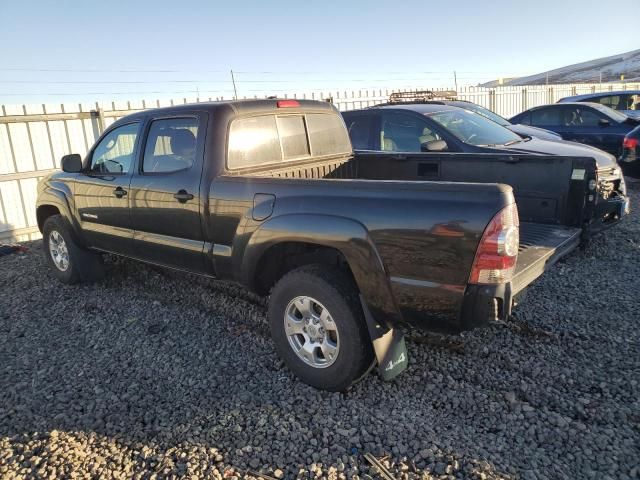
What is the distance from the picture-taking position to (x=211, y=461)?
107 inches

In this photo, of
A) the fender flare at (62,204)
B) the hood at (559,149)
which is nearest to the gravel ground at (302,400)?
the fender flare at (62,204)

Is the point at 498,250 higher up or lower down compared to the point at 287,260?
higher up

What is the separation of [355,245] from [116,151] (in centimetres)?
320

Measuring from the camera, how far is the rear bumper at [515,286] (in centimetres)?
262

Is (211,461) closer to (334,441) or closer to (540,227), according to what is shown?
(334,441)

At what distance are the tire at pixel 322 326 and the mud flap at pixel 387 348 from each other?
2.7 inches

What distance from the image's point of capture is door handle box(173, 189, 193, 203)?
3898 millimetres

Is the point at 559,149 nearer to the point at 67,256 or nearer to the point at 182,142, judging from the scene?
the point at 182,142

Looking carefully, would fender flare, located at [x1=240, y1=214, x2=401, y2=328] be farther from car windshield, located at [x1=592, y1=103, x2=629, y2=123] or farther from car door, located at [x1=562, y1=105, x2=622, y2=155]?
car windshield, located at [x1=592, y1=103, x2=629, y2=123]

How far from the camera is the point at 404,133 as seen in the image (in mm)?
7035

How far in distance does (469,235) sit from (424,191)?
35 cm

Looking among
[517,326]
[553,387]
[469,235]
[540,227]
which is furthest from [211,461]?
[540,227]

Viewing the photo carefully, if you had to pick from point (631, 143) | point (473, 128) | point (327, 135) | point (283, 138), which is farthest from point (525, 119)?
point (283, 138)

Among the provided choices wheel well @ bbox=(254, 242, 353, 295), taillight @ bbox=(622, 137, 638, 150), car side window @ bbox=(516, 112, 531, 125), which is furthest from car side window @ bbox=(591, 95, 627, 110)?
wheel well @ bbox=(254, 242, 353, 295)
